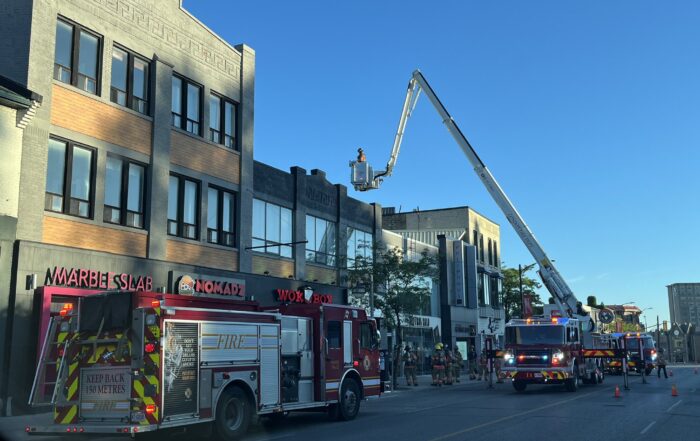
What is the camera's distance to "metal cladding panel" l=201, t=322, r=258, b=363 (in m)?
12.7

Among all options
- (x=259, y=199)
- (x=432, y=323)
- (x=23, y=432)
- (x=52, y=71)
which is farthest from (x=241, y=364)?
(x=432, y=323)

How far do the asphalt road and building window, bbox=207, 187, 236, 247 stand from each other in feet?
25.5

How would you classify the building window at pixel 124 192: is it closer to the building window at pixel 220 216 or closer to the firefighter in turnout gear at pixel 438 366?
the building window at pixel 220 216

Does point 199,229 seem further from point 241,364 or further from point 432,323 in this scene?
point 432,323

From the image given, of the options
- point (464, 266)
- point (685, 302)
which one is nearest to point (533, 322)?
point (464, 266)

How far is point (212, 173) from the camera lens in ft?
80.0

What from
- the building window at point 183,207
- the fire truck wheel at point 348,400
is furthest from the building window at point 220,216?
the fire truck wheel at point 348,400

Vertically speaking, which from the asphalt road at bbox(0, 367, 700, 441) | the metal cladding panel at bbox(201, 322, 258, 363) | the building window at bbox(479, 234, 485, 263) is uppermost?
the building window at bbox(479, 234, 485, 263)

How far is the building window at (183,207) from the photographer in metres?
22.8

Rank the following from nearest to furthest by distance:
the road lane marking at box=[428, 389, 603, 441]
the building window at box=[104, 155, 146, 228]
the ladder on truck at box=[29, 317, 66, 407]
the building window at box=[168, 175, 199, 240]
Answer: the ladder on truck at box=[29, 317, 66, 407]
the road lane marking at box=[428, 389, 603, 441]
the building window at box=[104, 155, 146, 228]
the building window at box=[168, 175, 199, 240]

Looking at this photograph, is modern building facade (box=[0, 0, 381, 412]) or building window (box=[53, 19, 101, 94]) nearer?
modern building facade (box=[0, 0, 381, 412])

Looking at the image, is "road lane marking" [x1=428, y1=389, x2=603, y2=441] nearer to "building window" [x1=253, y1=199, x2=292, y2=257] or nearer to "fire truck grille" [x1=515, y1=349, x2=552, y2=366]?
"fire truck grille" [x1=515, y1=349, x2=552, y2=366]

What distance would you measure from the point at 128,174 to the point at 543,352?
1528 cm

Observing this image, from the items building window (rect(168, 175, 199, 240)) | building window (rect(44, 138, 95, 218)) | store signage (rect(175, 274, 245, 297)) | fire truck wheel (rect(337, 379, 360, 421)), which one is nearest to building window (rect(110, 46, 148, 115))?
building window (rect(44, 138, 95, 218))
